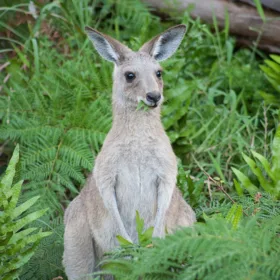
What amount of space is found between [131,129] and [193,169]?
2.02 meters

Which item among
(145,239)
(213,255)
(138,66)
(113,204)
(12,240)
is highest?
(138,66)

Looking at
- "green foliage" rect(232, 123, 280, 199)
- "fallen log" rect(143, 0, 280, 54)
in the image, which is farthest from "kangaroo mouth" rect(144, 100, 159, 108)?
"fallen log" rect(143, 0, 280, 54)

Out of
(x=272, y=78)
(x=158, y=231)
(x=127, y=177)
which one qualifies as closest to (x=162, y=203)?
(x=158, y=231)

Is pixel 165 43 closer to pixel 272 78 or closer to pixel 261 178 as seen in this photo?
pixel 261 178

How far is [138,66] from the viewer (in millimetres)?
4816

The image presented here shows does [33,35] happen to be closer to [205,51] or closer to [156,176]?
[205,51]

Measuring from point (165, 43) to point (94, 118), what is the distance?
1.30m

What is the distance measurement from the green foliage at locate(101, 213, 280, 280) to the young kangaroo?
0.93m

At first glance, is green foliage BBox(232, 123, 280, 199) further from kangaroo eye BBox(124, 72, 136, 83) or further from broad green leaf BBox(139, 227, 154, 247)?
broad green leaf BBox(139, 227, 154, 247)

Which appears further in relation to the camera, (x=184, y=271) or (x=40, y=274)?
(x=40, y=274)

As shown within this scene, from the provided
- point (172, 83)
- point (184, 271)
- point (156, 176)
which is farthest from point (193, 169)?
point (184, 271)

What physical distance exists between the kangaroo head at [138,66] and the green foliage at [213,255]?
127 centimetres

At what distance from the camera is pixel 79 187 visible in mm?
6305

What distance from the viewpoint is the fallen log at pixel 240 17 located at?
288 inches
